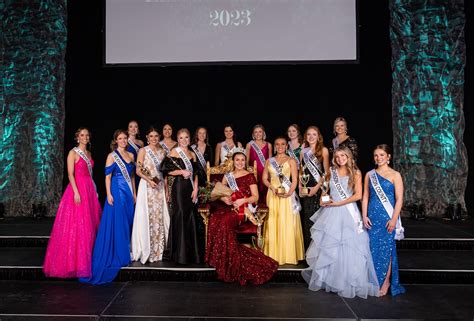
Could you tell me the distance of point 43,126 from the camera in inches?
249

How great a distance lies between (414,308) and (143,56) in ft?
16.0

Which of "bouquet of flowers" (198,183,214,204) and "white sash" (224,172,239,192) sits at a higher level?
"white sash" (224,172,239,192)

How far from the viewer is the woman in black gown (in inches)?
150

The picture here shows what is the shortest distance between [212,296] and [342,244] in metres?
1.10

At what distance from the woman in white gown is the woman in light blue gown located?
1.42 m

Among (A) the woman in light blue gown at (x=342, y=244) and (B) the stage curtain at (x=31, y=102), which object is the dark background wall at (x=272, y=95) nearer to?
(B) the stage curtain at (x=31, y=102)

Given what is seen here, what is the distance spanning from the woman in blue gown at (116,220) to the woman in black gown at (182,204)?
0.38m

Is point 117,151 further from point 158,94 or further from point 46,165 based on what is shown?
point 46,165

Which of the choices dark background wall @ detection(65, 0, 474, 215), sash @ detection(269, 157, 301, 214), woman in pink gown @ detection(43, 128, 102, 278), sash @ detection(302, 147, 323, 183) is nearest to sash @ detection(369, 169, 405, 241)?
sash @ detection(302, 147, 323, 183)

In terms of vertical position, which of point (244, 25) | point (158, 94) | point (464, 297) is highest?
point (244, 25)

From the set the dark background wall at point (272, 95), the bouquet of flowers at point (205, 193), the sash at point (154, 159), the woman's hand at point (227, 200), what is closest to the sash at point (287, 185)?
the woman's hand at point (227, 200)

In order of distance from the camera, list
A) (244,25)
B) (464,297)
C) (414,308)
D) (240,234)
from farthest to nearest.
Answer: (244,25) → (240,234) → (464,297) → (414,308)

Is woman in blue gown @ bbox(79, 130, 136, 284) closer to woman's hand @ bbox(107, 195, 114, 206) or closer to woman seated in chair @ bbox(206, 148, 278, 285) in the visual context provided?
woman's hand @ bbox(107, 195, 114, 206)

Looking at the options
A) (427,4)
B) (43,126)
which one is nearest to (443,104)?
(427,4)
